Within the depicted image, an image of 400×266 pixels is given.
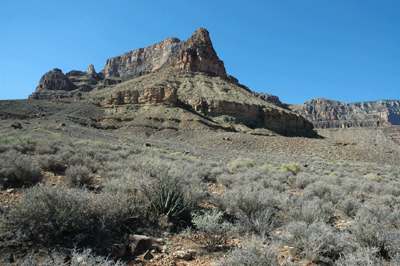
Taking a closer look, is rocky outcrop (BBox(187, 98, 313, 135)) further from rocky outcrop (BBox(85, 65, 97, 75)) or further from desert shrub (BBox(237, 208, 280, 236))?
rocky outcrop (BBox(85, 65, 97, 75))

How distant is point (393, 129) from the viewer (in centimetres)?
6894

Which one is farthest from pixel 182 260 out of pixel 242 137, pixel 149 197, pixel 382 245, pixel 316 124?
pixel 316 124

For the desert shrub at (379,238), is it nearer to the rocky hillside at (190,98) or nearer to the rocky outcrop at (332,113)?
the rocky hillside at (190,98)

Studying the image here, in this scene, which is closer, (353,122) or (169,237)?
(169,237)

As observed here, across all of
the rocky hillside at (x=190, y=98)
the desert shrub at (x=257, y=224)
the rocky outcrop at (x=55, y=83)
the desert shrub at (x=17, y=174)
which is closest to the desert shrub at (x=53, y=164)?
the desert shrub at (x=17, y=174)

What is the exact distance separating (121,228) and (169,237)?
74 cm

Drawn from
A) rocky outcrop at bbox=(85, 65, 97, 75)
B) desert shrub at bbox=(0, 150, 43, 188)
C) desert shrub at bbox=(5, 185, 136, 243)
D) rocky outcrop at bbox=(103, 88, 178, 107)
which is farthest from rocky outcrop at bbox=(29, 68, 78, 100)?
desert shrub at bbox=(5, 185, 136, 243)

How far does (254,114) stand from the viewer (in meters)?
58.1

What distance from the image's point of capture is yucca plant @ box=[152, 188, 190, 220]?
3.58 m

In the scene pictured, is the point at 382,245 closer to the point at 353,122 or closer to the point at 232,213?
the point at 232,213

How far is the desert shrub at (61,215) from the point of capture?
2455 mm

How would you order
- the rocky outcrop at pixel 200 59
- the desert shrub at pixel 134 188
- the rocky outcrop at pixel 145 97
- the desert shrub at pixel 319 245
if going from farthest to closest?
1. the rocky outcrop at pixel 200 59
2. the rocky outcrop at pixel 145 97
3. the desert shrub at pixel 134 188
4. the desert shrub at pixel 319 245

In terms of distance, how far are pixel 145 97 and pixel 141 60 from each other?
3602 inches

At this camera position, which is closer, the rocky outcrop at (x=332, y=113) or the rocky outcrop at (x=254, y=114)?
the rocky outcrop at (x=254, y=114)
